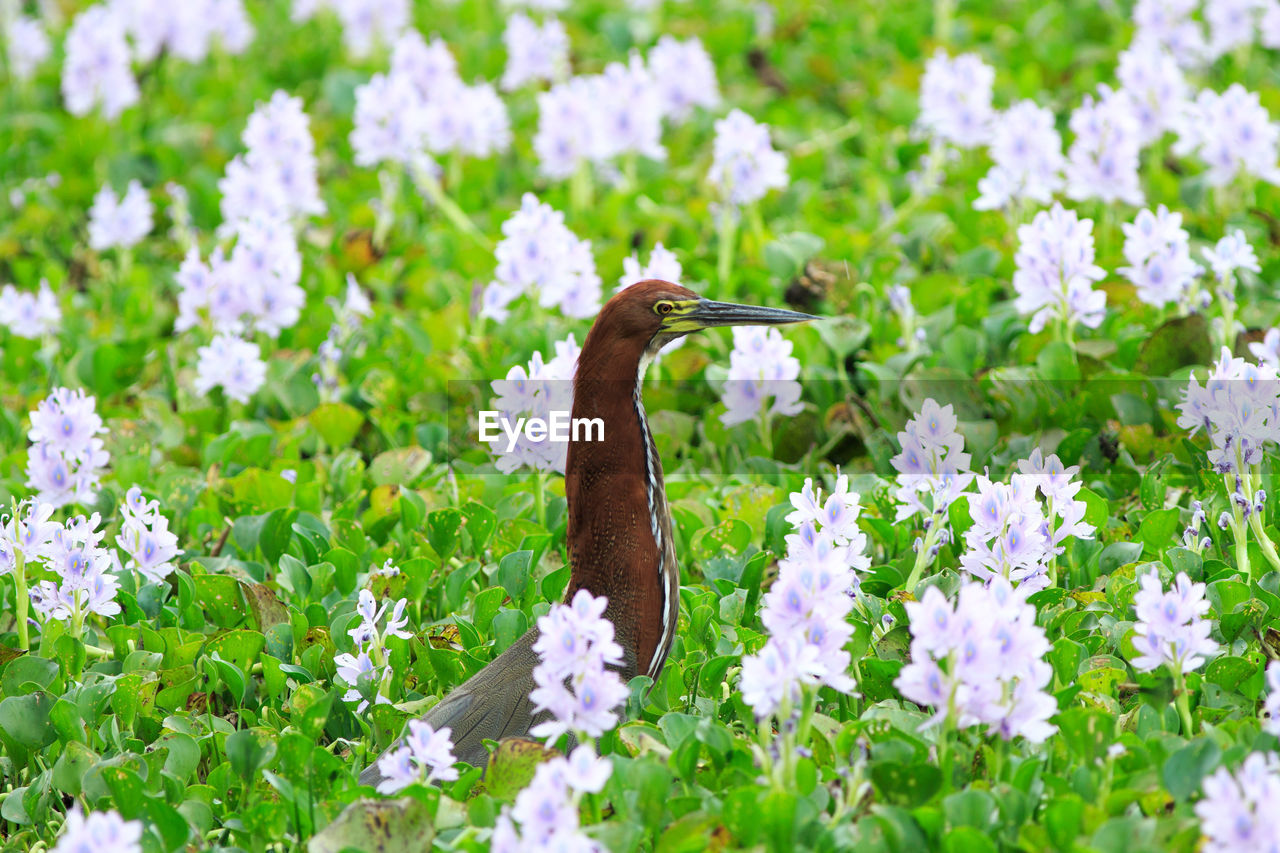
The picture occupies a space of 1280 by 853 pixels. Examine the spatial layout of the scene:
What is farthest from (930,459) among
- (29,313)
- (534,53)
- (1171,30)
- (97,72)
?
(97,72)

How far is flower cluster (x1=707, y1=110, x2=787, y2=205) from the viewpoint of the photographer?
648 centimetres

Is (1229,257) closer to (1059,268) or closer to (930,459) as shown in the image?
(1059,268)

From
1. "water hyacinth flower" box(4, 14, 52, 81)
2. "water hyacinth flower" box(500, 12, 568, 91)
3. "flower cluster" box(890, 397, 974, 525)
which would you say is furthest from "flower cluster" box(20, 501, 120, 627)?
"water hyacinth flower" box(4, 14, 52, 81)

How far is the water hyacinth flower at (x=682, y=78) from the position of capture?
834 centimetres

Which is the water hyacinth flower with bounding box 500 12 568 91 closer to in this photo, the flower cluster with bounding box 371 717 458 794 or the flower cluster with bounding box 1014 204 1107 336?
the flower cluster with bounding box 1014 204 1107 336

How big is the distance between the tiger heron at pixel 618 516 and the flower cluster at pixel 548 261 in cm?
190

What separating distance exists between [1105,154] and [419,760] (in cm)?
408

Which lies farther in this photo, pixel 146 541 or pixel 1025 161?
pixel 1025 161

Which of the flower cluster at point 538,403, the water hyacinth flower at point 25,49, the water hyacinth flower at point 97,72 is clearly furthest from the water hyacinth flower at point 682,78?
the water hyacinth flower at point 25,49

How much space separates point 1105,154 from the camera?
6.04m

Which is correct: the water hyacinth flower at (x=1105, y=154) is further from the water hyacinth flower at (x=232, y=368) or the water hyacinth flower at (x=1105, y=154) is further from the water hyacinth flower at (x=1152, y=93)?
the water hyacinth flower at (x=232, y=368)

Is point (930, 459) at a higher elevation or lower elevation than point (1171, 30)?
lower

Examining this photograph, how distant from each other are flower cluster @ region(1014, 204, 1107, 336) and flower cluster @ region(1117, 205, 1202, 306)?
210 millimetres

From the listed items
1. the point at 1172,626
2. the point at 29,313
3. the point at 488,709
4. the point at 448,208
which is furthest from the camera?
the point at 448,208
